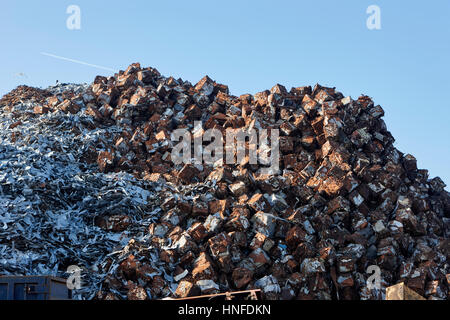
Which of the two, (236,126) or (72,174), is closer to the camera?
(72,174)

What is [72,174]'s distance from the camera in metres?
15.7

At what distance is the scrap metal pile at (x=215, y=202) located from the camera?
12195 millimetres

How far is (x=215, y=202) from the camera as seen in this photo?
1428 cm

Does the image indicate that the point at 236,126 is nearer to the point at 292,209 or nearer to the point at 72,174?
the point at 292,209

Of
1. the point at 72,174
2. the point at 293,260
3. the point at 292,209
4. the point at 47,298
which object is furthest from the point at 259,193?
the point at 47,298

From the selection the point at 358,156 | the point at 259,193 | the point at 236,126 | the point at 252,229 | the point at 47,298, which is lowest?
the point at 47,298

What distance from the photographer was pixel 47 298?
28.4 feet

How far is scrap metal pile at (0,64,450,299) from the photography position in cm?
1220
